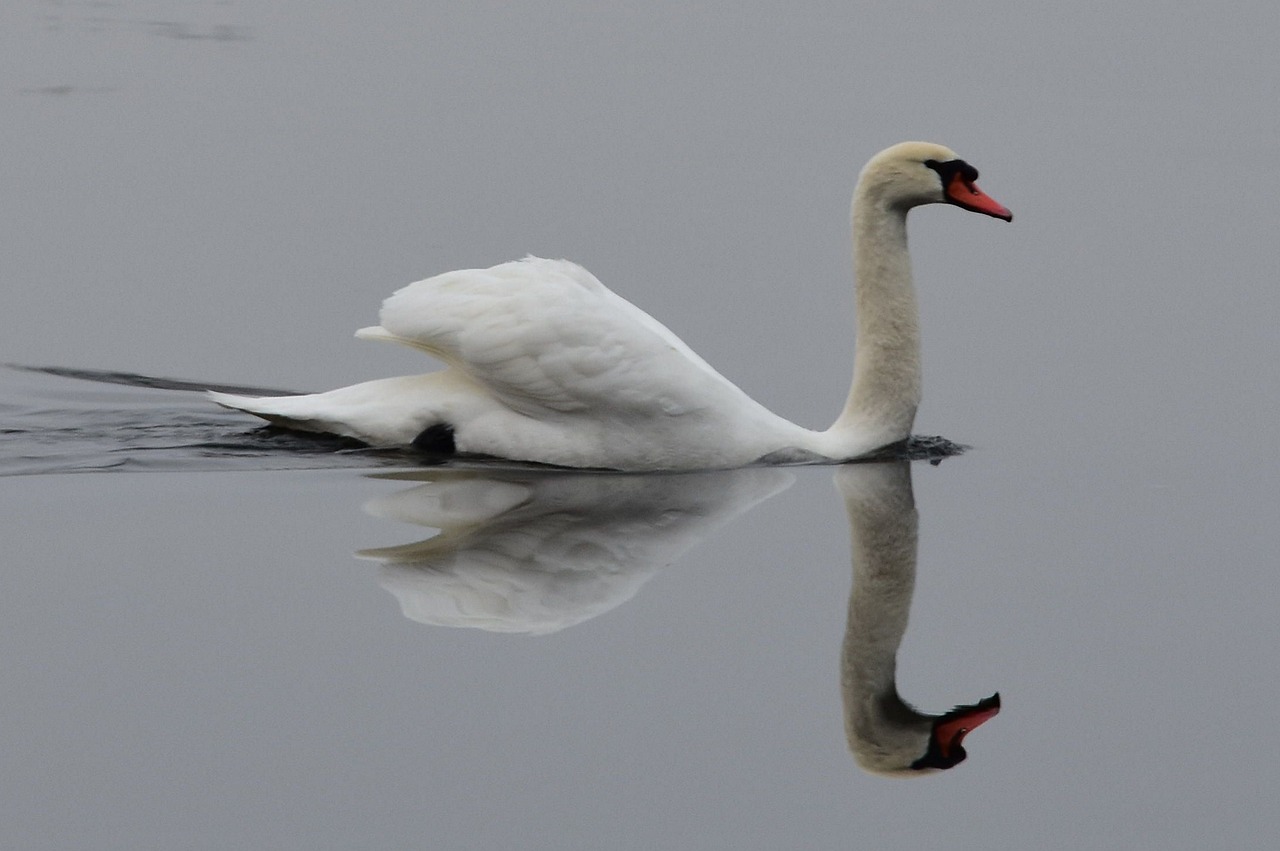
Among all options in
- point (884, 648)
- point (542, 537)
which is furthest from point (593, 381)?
point (884, 648)

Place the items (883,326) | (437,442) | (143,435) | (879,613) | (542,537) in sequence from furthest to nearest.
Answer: (143,435) < (883,326) < (437,442) < (542,537) < (879,613)

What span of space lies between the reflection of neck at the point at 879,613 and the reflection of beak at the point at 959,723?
0.17ft

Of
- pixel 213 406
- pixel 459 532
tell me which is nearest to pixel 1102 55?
pixel 213 406

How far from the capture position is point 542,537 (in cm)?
792

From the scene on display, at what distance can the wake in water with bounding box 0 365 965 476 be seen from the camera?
9094 millimetres

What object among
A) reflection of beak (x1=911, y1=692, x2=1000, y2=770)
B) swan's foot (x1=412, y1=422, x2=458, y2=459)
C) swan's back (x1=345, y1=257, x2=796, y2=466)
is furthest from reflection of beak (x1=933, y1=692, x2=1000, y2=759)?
swan's foot (x1=412, y1=422, x2=458, y2=459)

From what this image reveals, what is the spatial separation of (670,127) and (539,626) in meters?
8.17

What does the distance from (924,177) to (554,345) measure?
194 cm

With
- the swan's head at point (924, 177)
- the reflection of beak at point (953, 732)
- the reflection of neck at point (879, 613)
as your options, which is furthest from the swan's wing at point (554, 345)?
the reflection of beak at point (953, 732)

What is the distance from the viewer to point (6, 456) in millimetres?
9227

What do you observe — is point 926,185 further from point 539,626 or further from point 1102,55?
point 1102,55

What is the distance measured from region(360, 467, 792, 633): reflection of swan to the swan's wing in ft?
1.16

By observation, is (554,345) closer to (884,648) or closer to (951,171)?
(951,171)

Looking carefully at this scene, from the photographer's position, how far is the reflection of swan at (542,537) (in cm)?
717
